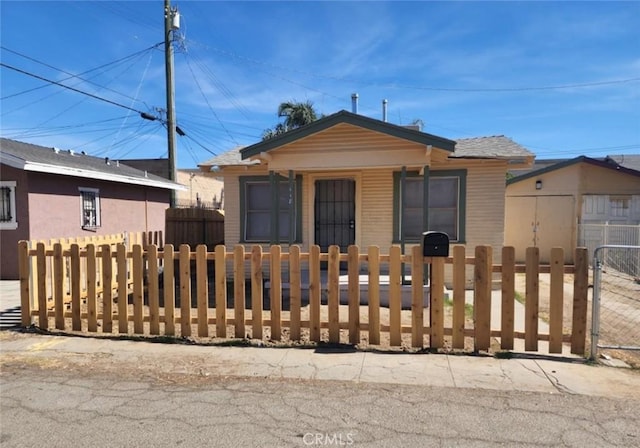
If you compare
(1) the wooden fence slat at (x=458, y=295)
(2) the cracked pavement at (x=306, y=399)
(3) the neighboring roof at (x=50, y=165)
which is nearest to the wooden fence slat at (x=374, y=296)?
(2) the cracked pavement at (x=306, y=399)

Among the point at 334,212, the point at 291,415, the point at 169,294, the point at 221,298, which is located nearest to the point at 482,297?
the point at 291,415

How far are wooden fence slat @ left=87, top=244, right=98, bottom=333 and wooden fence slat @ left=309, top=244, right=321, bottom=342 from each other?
2946mm

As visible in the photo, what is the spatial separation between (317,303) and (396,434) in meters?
2.13

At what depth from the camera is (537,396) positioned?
11.2ft

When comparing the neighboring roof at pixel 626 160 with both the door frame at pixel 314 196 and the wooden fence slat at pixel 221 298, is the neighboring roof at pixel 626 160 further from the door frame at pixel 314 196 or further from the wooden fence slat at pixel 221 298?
the wooden fence slat at pixel 221 298

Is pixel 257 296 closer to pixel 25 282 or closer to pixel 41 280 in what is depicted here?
pixel 41 280

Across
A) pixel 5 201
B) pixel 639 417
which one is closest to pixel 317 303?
pixel 639 417

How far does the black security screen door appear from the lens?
390 inches

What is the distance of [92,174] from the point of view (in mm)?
11188

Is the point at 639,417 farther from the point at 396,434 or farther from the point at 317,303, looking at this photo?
the point at 317,303

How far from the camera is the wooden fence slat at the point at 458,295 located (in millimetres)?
4500

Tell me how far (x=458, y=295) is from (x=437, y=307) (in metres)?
0.27

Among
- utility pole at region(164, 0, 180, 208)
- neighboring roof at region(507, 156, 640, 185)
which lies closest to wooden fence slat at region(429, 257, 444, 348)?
neighboring roof at region(507, 156, 640, 185)

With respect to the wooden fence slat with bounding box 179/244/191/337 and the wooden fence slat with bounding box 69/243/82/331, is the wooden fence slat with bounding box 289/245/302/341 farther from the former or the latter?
the wooden fence slat with bounding box 69/243/82/331
